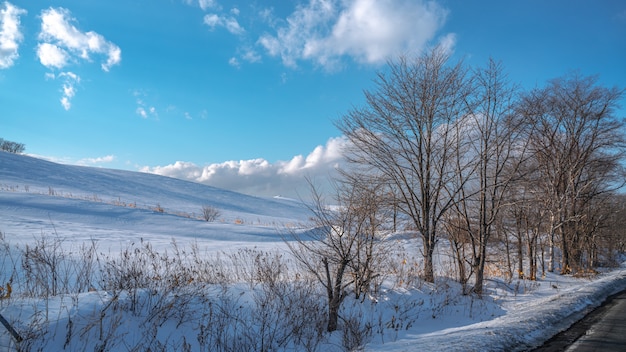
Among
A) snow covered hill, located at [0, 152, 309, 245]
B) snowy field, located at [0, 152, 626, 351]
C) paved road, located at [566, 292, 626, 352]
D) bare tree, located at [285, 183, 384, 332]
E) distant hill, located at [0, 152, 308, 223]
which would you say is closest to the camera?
snowy field, located at [0, 152, 626, 351]

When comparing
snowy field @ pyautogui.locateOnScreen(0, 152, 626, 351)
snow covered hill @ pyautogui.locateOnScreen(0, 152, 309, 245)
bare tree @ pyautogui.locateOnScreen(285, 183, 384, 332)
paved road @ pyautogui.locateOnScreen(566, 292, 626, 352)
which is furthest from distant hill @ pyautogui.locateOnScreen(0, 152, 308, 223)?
paved road @ pyautogui.locateOnScreen(566, 292, 626, 352)

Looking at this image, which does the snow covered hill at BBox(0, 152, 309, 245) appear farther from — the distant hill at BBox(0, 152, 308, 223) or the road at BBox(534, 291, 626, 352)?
the road at BBox(534, 291, 626, 352)

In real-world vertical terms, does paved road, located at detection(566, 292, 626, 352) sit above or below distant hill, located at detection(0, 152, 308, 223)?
below

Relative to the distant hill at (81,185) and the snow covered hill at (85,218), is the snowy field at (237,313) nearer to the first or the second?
the snow covered hill at (85,218)

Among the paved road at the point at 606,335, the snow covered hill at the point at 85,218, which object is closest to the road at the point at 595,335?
the paved road at the point at 606,335

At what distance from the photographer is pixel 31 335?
397 cm

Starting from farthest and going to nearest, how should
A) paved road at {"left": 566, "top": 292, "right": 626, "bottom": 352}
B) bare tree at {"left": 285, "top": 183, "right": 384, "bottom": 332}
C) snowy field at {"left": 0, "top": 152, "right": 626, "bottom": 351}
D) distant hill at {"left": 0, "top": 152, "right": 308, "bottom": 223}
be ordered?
1. distant hill at {"left": 0, "top": 152, "right": 308, "bottom": 223}
2. bare tree at {"left": 285, "top": 183, "right": 384, "bottom": 332}
3. paved road at {"left": 566, "top": 292, "right": 626, "bottom": 352}
4. snowy field at {"left": 0, "top": 152, "right": 626, "bottom": 351}

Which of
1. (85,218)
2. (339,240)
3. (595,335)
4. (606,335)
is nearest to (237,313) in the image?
(339,240)

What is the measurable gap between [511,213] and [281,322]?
13.9 m

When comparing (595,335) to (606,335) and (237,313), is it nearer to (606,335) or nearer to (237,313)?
(606,335)

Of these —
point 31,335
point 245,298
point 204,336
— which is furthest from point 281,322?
point 31,335

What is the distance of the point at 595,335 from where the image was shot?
544 cm

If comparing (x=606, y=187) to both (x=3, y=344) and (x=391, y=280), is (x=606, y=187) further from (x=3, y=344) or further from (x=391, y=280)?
(x=3, y=344)

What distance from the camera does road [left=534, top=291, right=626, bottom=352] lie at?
4.70 metres
